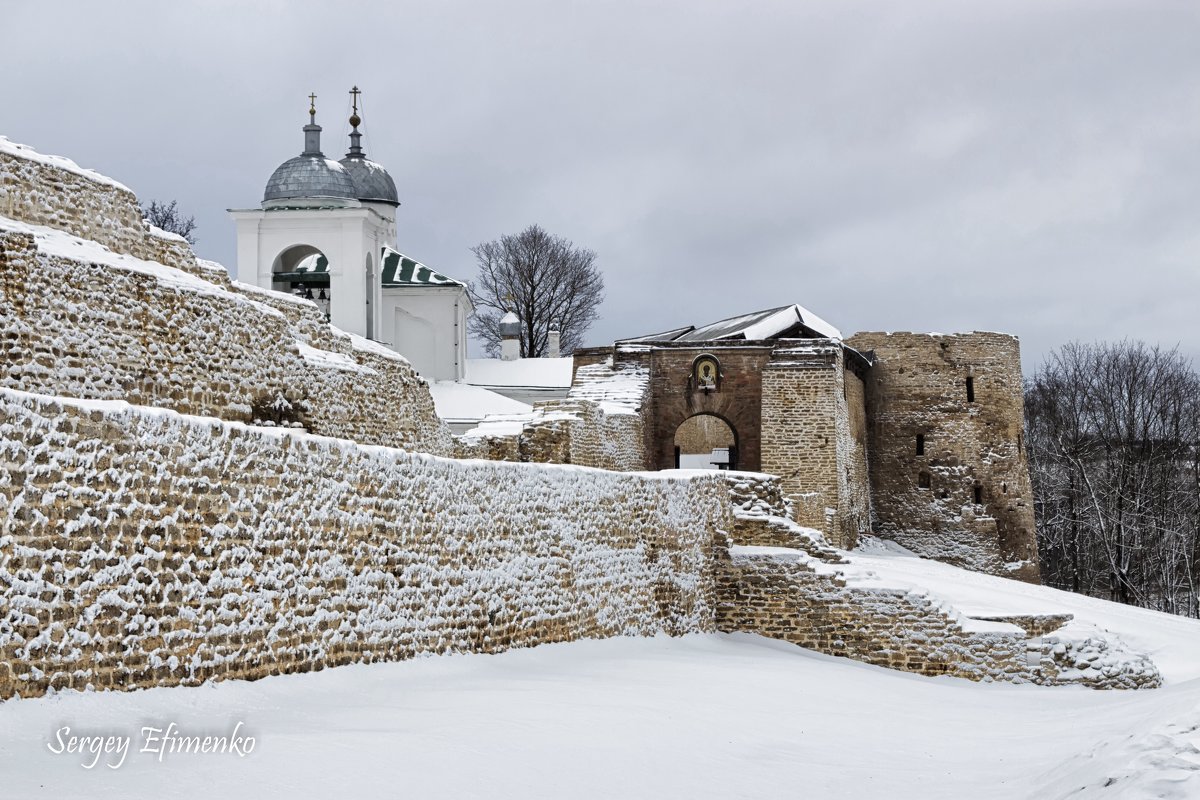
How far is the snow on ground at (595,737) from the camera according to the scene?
636 cm

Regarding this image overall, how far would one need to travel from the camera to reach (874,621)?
1448 centimetres

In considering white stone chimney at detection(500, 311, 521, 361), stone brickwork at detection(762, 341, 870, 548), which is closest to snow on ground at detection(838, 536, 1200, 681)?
stone brickwork at detection(762, 341, 870, 548)

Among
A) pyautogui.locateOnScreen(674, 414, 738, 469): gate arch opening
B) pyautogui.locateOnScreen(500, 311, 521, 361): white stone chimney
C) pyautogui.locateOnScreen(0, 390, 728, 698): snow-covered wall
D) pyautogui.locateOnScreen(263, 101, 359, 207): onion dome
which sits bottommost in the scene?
pyautogui.locateOnScreen(0, 390, 728, 698): snow-covered wall

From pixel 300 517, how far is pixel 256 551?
1.65 feet

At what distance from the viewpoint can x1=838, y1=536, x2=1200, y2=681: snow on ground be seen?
15.4 m

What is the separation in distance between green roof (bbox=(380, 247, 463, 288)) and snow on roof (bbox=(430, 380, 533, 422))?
304cm

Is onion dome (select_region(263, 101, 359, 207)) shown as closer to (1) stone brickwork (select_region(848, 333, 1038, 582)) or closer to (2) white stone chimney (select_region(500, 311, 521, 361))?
(2) white stone chimney (select_region(500, 311, 521, 361))

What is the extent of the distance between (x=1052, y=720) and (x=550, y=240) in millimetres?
36490

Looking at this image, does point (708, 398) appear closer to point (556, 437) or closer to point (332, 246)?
point (556, 437)

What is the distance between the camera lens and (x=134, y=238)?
12.0 m

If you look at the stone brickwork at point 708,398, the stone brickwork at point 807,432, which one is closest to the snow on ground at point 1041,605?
the stone brickwork at point 807,432

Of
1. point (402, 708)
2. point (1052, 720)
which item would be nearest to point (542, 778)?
point (402, 708)

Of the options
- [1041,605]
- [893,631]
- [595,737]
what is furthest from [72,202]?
[1041,605]

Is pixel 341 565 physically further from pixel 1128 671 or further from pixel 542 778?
pixel 1128 671
